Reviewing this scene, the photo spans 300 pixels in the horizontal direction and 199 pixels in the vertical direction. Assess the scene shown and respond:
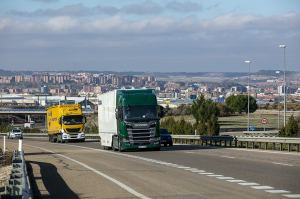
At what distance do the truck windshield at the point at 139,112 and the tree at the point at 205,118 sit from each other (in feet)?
80.1

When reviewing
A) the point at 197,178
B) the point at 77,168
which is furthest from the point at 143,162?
the point at 197,178

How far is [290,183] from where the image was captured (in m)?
17.6

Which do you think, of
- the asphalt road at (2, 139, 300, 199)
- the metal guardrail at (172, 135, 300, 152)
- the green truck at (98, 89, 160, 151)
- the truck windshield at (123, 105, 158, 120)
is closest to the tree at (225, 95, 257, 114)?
the metal guardrail at (172, 135, 300, 152)

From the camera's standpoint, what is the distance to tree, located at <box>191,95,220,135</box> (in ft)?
206

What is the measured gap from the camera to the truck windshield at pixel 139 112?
38.0 metres

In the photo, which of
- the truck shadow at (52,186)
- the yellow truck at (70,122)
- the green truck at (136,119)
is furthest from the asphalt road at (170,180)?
the yellow truck at (70,122)

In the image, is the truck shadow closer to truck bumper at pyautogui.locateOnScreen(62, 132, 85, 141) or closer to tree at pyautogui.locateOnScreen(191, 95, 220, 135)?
truck bumper at pyautogui.locateOnScreen(62, 132, 85, 141)

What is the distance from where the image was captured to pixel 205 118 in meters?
72.0

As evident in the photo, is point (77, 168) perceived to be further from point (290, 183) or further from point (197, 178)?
point (290, 183)

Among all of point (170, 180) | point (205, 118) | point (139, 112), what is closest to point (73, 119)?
point (205, 118)

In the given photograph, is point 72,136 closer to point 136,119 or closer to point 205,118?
point 205,118

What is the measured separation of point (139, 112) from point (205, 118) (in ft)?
113

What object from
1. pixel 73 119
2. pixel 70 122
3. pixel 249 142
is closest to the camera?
pixel 249 142

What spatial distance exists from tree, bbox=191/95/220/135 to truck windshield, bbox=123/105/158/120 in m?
24.4
